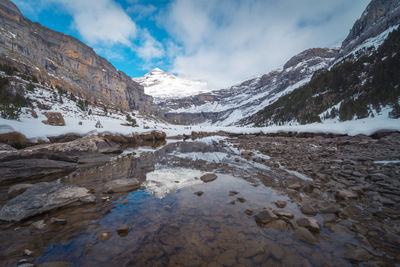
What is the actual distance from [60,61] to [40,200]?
380 ft

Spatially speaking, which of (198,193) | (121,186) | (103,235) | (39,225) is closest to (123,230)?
(103,235)

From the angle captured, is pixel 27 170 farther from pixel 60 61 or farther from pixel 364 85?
pixel 60 61

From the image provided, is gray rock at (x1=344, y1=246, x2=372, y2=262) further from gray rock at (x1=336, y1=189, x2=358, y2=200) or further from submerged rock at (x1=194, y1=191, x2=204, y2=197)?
submerged rock at (x1=194, y1=191, x2=204, y2=197)

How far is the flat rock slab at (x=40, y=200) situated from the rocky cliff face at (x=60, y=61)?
70.2 metres

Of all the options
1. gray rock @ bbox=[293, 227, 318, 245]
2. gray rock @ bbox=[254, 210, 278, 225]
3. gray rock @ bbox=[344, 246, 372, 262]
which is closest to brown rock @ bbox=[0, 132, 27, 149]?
gray rock @ bbox=[254, 210, 278, 225]

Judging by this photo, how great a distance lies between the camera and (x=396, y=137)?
417 inches

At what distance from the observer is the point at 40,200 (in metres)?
3.46

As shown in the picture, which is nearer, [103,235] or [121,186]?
[103,235]

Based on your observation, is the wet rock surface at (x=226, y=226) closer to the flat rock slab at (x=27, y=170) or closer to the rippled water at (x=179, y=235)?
the rippled water at (x=179, y=235)

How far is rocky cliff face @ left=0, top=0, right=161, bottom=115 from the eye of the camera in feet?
189

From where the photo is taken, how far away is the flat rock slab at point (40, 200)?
3.07m

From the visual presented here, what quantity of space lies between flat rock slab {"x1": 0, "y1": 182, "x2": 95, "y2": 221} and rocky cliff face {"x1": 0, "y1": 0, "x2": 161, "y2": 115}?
7022cm

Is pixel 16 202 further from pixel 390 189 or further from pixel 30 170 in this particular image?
pixel 390 189

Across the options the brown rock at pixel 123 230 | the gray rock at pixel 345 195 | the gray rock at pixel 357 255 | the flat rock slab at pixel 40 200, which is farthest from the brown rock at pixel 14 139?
the gray rock at pixel 345 195
